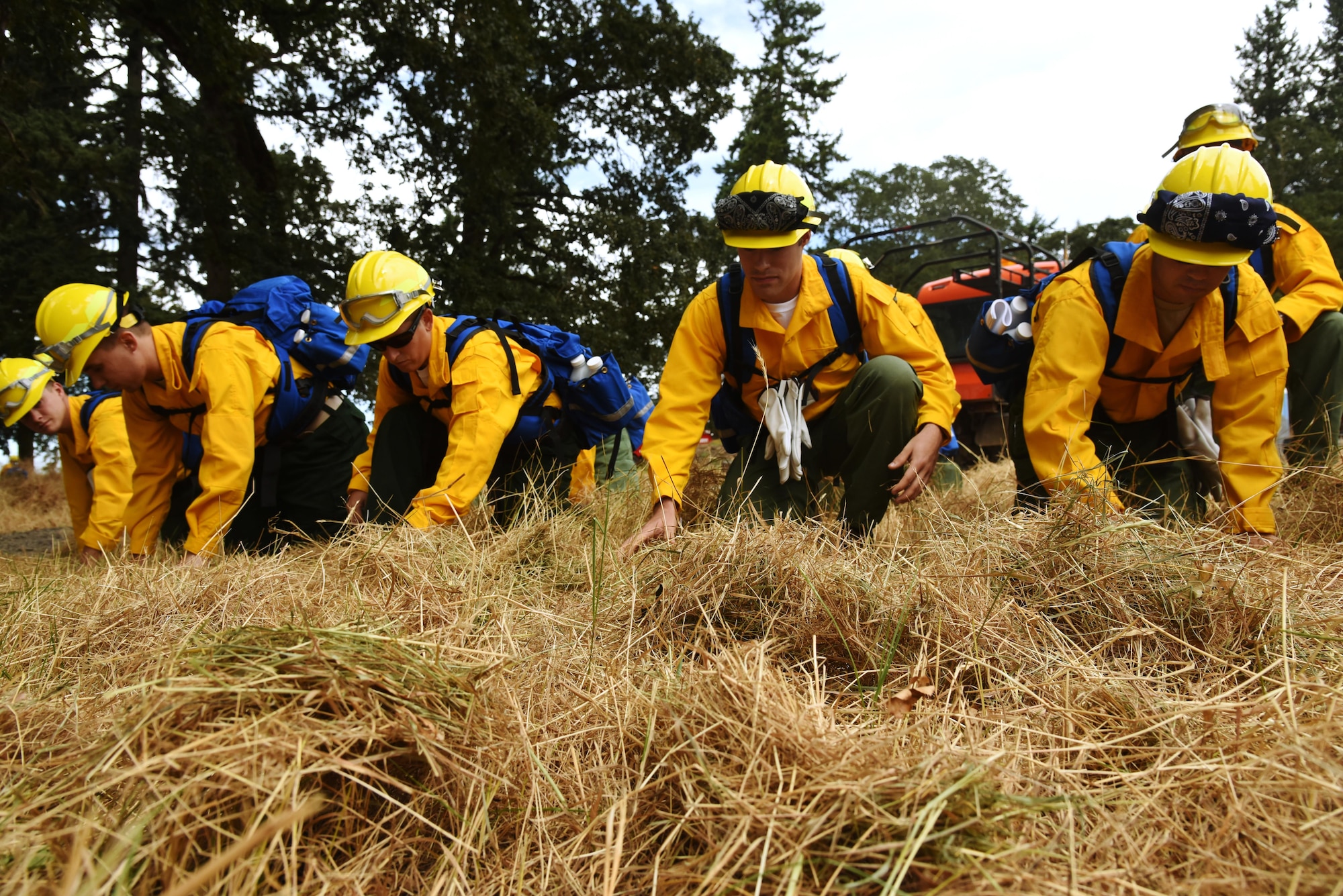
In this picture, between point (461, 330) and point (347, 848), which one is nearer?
point (347, 848)

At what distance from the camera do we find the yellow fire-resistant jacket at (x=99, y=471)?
4.18 m

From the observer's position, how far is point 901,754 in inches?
52.3

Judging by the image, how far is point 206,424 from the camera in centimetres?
349

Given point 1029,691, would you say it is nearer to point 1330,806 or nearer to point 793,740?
point 1330,806

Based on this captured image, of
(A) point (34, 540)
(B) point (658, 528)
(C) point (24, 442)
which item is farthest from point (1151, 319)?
(C) point (24, 442)

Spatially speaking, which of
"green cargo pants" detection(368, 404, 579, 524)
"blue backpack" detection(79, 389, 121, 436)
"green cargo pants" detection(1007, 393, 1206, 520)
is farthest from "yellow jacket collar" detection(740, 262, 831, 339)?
"blue backpack" detection(79, 389, 121, 436)

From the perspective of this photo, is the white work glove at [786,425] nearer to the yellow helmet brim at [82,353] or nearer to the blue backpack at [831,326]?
the blue backpack at [831,326]

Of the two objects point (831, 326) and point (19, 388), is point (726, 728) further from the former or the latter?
point (19, 388)

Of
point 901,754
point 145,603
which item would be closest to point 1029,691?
point 901,754

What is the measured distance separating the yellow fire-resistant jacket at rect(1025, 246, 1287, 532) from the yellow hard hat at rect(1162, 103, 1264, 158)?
134cm

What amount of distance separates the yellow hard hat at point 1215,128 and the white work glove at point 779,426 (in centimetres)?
242

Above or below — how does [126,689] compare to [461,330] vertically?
below

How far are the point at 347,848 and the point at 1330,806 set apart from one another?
149cm

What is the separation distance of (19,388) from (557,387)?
310 centimetres
